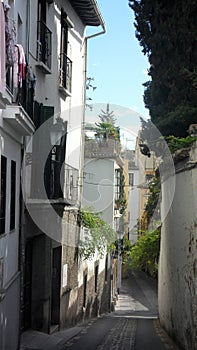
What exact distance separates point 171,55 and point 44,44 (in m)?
4.38

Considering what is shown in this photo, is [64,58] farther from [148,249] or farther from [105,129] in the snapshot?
[148,249]

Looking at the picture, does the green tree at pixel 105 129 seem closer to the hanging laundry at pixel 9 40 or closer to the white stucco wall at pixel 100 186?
the white stucco wall at pixel 100 186

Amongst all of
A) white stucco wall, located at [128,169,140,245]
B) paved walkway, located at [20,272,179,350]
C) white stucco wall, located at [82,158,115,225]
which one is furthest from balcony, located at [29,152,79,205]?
white stucco wall, located at [128,169,140,245]

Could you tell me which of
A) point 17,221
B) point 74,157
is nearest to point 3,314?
point 17,221

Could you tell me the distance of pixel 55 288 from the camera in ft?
53.2

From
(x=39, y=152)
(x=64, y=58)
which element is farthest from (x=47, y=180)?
(x=64, y=58)

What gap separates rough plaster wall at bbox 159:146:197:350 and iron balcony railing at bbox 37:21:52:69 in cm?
429

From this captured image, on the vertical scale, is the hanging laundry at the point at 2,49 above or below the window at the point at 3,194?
above

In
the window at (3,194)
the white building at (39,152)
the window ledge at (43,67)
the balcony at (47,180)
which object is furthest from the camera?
the window ledge at (43,67)

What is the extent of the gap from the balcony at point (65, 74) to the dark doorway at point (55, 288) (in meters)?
4.44

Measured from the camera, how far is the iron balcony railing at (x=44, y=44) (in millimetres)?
14109

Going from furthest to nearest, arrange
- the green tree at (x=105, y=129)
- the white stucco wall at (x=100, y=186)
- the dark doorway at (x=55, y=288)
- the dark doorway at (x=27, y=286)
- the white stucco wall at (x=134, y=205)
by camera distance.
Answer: the white stucco wall at (x=134, y=205) → the white stucco wall at (x=100, y=186) → the green tree at (x=105, y=129) → the dark doorway at (x=55, y=288) → the dark doorway at (x=27, y=286)

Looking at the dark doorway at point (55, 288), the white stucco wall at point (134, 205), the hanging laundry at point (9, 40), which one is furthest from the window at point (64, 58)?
the white stucco wall at point (134, 205)

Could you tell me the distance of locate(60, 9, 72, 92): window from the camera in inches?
650
